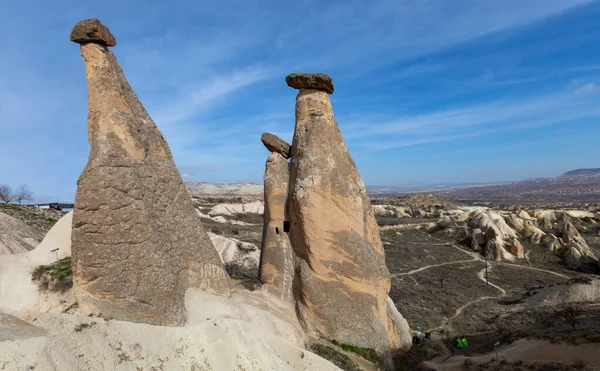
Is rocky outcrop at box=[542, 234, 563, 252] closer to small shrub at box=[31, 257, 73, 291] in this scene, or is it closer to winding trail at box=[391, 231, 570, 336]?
winding trail at box=[391, 231, 570, 336]

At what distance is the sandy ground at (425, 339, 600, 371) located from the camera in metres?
10.7

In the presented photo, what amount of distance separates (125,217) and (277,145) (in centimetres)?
609

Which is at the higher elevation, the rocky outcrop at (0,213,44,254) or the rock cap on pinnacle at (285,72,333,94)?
the rock cap on pinnacle at (285,72,333,94)

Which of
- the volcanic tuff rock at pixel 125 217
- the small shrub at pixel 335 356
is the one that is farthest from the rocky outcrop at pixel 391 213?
the volcanic tuff rock at pixel 125 217

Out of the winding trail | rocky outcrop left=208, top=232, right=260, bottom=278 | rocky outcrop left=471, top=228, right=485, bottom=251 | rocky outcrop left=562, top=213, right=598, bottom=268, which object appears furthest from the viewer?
rocky outcrop left=471, top=228, right=485, bottom=251

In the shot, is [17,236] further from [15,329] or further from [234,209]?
[234,209]

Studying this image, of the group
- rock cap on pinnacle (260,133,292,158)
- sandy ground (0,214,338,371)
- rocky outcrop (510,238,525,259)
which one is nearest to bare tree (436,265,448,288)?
rocky outcrop (510,238,525,259)

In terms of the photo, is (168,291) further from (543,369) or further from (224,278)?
(543,369)

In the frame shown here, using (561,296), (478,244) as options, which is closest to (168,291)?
(561,296)

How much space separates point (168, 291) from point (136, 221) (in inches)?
71.5

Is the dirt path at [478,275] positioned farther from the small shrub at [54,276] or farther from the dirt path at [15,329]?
the dirt path at [15,329]

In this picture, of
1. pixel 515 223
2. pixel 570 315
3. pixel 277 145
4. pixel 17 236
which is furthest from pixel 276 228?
pixel 515 223

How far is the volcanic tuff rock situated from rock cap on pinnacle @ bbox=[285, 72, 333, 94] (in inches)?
187

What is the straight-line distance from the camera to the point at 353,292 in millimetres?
11258
